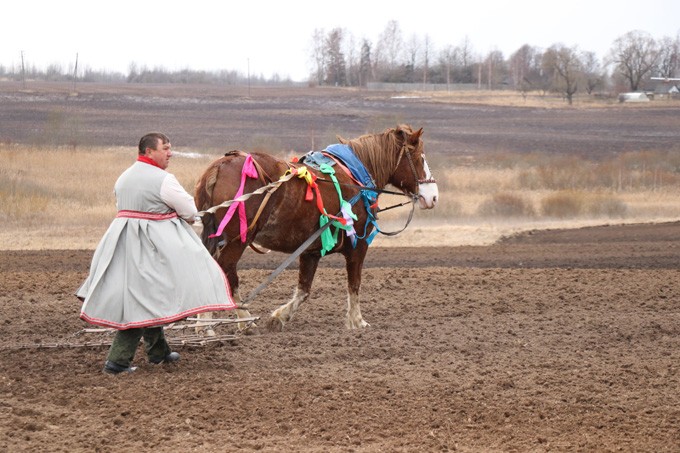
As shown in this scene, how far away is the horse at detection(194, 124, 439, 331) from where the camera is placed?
9297mm

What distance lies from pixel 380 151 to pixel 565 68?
7391cm

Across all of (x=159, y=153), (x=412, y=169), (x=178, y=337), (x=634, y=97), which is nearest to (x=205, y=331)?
(x=178, y=337)

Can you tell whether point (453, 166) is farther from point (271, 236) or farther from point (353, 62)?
point (353, 62)

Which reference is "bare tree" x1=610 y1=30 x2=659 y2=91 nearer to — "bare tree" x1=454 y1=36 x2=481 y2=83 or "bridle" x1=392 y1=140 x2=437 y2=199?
"bare tree" x1=454 y1=36 x2=481 y2=83

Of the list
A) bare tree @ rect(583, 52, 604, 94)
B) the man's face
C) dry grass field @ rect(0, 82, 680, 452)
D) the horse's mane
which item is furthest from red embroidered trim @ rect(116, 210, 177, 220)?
bare tree @ rect(583, 52, 604, 94)

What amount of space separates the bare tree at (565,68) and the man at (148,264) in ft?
223

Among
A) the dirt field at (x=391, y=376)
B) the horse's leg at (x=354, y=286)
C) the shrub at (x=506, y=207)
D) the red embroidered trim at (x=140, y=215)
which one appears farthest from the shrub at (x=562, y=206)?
the red embroidered trim at (x=140, y=215)

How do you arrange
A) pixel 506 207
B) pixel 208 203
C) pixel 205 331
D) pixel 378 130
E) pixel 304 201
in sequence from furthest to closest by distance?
pixel 378 130 → pixel 506 207 → pixel 304 201 → pixel 205 331 → pixel 208 203

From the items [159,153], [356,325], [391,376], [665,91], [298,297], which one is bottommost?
[356,325]

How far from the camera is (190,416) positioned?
6.98 meters

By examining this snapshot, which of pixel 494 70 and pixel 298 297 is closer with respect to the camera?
pixel 298 297

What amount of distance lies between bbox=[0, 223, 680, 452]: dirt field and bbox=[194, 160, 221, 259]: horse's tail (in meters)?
0.96

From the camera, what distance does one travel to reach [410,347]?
9.42 m

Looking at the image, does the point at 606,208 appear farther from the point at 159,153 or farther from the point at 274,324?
the point at 159,153
